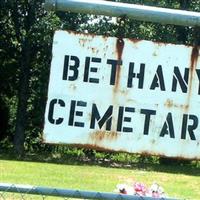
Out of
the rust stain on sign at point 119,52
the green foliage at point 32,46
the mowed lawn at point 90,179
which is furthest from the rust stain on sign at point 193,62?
the green foliage at point 32,46

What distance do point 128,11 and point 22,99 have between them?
23.5 meters

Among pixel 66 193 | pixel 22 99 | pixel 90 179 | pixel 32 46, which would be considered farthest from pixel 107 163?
pixel 66 193

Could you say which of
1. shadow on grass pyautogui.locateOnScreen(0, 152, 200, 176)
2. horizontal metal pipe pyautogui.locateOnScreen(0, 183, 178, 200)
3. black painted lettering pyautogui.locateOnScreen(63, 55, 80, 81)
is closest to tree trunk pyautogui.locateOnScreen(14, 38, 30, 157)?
shadow on grass pyautogui.locateOnScreen(0, 152, 200, 176)

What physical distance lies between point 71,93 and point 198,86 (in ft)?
1.79

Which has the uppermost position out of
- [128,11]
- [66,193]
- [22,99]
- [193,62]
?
[128,11]

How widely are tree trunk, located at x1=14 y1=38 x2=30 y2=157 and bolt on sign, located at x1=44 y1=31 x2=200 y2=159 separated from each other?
2274 centimetres

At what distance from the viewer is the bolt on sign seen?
2537 millimetres

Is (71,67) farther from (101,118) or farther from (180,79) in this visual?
(180,79)

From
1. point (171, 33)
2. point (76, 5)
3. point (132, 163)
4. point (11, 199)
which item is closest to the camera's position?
point (76, 5)

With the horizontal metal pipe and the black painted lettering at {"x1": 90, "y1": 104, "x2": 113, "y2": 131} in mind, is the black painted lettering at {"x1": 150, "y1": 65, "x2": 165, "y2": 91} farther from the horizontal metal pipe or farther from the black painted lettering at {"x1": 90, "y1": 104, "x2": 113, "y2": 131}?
the horizontal metal pipe

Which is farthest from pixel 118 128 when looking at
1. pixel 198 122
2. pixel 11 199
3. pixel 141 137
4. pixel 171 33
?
pixel 171 33

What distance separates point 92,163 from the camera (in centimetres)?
2350

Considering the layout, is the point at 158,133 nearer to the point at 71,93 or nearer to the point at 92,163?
the point at 71,93

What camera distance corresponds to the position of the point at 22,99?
25.6m
